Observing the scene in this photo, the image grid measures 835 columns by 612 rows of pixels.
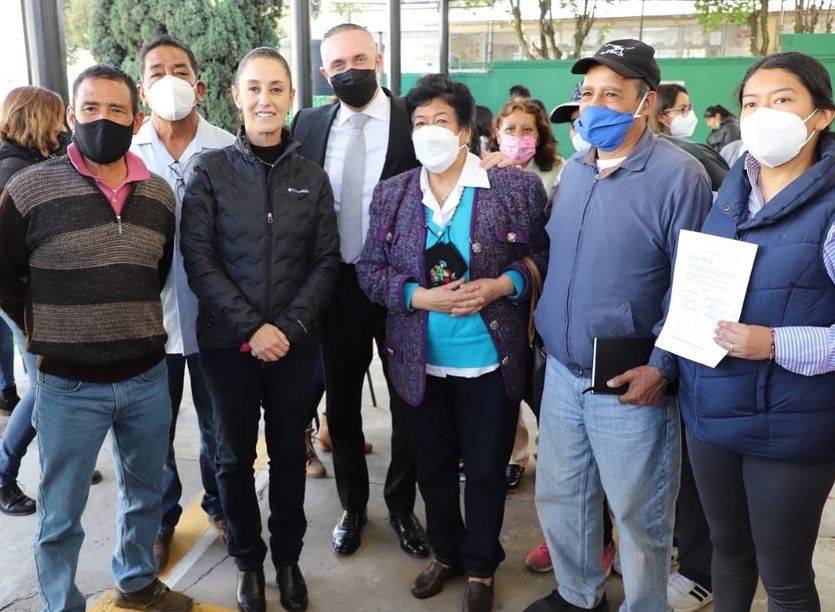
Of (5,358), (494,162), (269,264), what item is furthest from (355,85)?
(5,358)

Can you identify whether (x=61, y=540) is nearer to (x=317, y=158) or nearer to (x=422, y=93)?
(x=317, y=158)

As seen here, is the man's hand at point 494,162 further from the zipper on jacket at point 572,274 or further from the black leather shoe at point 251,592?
the black leather shoe at point 251,592

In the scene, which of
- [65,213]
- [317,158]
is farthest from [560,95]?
[65,213]

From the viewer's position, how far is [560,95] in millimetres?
12867

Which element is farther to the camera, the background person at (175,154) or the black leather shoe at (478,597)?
the background person at (175,154)

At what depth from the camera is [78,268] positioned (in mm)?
1964

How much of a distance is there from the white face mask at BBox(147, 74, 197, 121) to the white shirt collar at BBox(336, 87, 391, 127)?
0.57 metres

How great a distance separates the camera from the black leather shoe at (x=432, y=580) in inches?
99.9

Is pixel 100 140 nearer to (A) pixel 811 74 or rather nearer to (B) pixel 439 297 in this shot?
(B) pixel 439 297

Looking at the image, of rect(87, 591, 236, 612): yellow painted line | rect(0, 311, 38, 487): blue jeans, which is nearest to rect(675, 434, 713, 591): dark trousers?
rect(87, 591, 236, 612): yellow painted line

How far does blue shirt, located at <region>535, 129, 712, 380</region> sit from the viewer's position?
73.5 inches

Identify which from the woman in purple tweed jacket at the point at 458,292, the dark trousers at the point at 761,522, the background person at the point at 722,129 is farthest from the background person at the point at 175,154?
the background person at the point at 722,129

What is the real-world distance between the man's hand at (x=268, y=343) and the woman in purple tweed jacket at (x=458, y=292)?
345 mm

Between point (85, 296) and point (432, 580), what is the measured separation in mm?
1559
